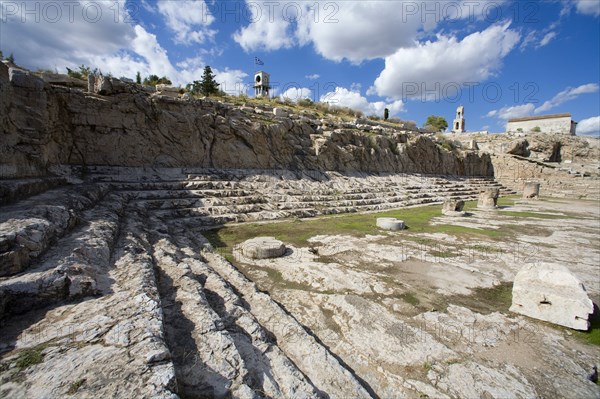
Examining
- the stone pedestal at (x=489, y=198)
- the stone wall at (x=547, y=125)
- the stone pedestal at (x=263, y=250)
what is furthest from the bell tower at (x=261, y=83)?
the stone pedestal at (x=263, y=250)

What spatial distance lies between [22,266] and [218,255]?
3.41 meters

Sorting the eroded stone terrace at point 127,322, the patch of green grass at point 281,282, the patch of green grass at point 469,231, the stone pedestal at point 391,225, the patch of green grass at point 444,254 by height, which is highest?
the eroded stone terrace at point 127,322

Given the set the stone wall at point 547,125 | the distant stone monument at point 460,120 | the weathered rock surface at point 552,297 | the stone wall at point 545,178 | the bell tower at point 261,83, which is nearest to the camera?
the weathered rock surface at point 552,297

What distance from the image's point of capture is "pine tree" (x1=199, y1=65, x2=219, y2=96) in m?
26.7

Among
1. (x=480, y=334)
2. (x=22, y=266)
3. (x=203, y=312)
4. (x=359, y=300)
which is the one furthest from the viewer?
(x=359, y=300)

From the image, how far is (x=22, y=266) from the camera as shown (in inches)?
110

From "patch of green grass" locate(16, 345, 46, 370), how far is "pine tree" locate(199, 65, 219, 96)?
27364 millimetres

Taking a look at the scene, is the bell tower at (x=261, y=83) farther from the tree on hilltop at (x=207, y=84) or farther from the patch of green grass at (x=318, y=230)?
the patch of green grass at (x=318, y=230)

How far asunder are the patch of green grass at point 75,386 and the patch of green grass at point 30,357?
452 mm

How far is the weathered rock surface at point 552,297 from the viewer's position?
3.75m

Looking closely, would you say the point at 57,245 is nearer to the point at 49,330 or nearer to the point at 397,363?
the point at 49,330

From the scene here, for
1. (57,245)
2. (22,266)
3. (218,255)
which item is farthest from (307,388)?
(218,255)

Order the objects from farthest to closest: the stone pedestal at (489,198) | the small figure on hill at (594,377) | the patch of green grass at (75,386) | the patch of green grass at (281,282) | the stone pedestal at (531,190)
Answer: the stone pedestal at (531,190)
the stone pedestal at (489,198)
the patch of green grass at (281,282)
the small figure on hill at (594,377)
the patch of green grass at (75,386)

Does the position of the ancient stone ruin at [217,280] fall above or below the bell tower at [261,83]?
below
